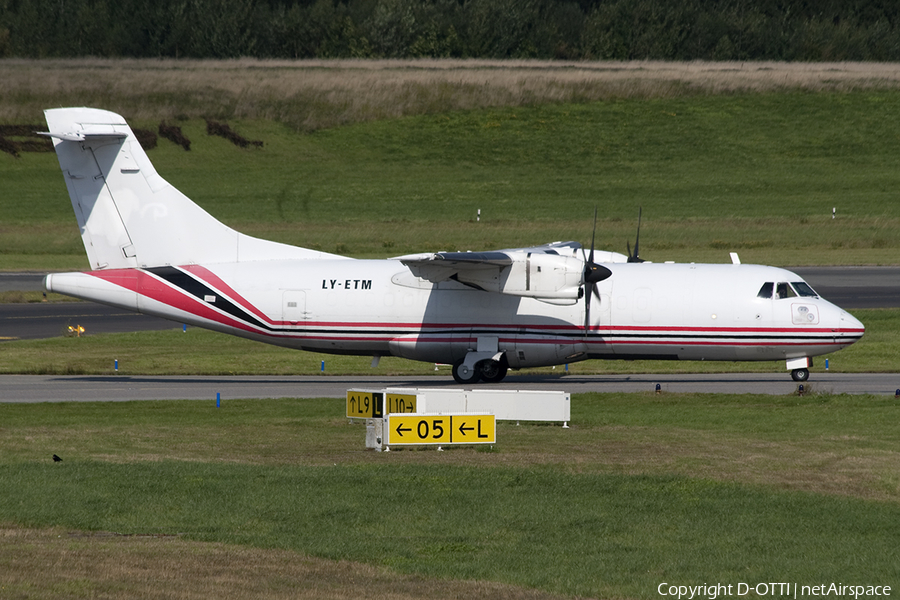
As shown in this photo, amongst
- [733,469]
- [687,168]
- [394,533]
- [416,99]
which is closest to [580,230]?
[687,168]

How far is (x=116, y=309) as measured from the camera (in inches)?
1832

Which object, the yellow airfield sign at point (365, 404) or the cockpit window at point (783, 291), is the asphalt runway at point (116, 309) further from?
the yellow airfield sign at point (365, 404)

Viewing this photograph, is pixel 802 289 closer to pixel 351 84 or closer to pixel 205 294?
pixel 205 294

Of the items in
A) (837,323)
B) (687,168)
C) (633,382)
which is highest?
(687,168)

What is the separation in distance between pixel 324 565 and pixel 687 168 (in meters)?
75.7

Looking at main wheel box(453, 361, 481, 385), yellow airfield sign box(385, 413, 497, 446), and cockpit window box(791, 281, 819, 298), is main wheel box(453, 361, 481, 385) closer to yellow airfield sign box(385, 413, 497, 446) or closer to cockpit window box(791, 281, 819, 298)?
cockpit window box(791, 281, 819, 298)

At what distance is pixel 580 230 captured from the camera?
6525 centimetres

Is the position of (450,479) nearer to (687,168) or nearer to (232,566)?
(232,566)

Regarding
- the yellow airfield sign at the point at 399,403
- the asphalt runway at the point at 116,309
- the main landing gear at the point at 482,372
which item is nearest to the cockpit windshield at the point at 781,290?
the main landing gear at the point at 482,372

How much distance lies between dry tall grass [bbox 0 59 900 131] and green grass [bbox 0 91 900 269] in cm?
167

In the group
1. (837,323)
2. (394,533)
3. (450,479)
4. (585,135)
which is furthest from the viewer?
(585,135)

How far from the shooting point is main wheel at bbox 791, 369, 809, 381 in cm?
2855

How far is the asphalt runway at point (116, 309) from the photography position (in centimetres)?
3919

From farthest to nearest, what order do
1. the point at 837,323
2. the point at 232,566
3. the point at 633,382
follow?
the point at 633,382 → the point at 837,323 → the point at 232,566
